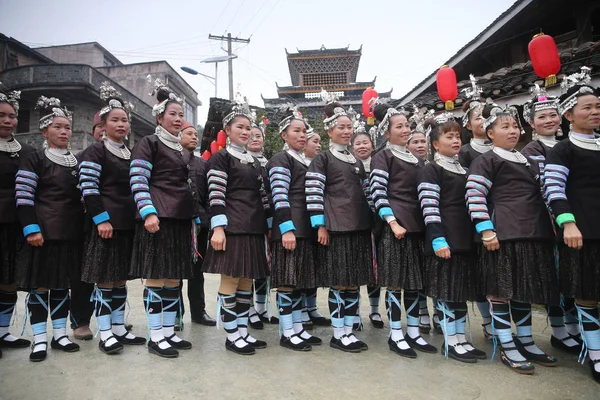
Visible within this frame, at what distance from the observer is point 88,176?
11.0 ft

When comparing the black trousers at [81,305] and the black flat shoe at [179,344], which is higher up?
the black trousers at [81,305]

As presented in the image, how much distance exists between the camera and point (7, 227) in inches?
140

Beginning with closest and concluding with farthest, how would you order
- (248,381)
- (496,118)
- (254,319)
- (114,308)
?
(248,381) < (496,118) < (114,308) < (254,319)

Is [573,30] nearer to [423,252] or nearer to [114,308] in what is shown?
[423,252]

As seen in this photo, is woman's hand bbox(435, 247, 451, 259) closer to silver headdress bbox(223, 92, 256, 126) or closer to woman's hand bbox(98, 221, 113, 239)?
silver headdress bbox(223, 92, 256, 126)

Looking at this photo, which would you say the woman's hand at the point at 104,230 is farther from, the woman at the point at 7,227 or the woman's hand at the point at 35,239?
the woman at the point at 7,227

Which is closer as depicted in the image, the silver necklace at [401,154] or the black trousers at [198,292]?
the silver necklace at [401,154]

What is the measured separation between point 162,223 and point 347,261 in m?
1.65

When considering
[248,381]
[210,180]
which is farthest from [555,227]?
[210,180]

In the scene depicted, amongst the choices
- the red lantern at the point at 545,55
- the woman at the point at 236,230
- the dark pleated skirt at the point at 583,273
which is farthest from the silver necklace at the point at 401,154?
the red lantern at the point at 545,55

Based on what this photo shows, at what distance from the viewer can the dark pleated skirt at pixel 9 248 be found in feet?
11.4

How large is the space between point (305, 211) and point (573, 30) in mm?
7811

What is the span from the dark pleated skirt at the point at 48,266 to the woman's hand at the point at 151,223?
2.76 ft

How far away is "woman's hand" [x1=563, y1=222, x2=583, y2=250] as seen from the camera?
111 inches
